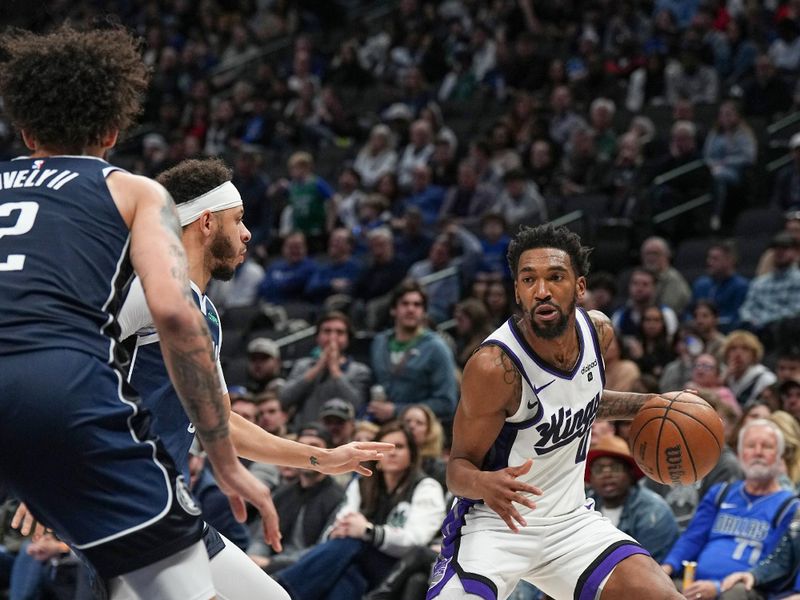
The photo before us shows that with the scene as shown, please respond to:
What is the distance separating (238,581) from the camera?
4.33 metres

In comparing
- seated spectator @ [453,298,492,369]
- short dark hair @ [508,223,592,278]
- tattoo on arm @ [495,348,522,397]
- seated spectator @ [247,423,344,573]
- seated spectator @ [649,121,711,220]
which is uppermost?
seated spectator @ [649,121,711,220]

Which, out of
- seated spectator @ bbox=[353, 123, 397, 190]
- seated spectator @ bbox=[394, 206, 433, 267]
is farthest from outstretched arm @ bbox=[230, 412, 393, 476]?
seated spectator @ bbox=[353, 123, 397, 190]

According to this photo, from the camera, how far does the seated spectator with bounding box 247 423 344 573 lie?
28.2 feet

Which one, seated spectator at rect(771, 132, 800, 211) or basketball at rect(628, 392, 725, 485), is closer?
basketball at rect(628, 392, 725, 485)

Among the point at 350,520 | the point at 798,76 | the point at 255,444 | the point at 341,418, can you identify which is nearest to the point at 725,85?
the point at 798,76

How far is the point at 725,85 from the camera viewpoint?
15.6 metres

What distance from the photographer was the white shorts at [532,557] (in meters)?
5.07

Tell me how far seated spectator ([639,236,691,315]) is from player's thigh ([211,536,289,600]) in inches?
317

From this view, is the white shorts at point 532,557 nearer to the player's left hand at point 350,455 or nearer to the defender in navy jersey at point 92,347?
→ the player's left hand at point 350,455

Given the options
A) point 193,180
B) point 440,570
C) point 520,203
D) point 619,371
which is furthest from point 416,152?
point 193,180

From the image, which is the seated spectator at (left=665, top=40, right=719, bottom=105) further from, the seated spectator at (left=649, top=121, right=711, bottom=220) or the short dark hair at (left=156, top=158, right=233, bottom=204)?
the short dark hair at (left=156, top=158, right=233, bottom=204)

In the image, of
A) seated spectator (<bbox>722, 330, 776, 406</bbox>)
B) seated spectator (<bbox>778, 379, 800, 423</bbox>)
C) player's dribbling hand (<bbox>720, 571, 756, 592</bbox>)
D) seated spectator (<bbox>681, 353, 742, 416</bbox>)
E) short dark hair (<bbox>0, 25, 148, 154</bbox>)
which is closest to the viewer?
short dark hair (<bbox>0, 25, 148, 154</bbox>)

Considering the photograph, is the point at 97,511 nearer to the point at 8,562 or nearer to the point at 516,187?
the point at 8,562

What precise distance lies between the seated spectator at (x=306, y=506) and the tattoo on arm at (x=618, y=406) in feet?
10.9
